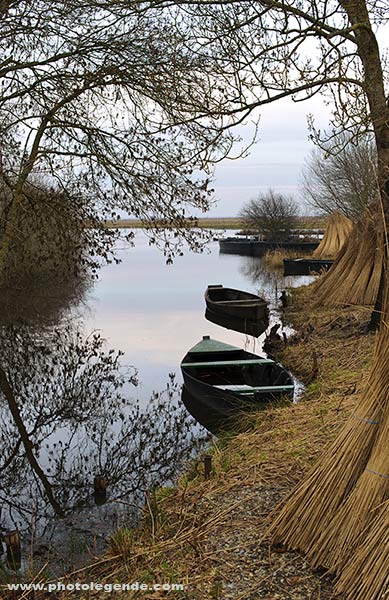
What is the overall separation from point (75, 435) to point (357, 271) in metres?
6.59

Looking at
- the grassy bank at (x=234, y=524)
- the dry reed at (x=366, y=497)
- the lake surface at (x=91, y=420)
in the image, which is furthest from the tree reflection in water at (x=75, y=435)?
the dry reed at (x=366, y=497)

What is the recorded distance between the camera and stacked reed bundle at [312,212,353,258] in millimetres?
22797

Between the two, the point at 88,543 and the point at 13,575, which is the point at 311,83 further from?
the point at 13,575

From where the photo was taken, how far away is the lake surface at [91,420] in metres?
5.72

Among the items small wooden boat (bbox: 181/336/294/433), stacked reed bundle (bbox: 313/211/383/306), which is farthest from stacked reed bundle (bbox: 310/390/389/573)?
stacked reed bundle (bbox: 313/211/383/306)

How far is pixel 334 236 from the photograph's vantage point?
2331 centimetres

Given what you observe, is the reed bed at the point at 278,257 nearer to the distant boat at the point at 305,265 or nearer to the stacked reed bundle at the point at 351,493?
the distant boat at the point at 305,265

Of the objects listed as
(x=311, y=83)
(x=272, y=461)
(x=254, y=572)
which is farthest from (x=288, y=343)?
(x=254, y=572)

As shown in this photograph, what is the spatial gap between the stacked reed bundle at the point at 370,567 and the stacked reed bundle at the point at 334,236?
20.3 metres

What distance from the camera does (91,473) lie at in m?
6.68

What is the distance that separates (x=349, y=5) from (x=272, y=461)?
17.8 feet

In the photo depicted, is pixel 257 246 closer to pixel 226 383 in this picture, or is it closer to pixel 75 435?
pixel 226 383

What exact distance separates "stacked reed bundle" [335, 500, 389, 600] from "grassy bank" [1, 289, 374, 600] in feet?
0.56

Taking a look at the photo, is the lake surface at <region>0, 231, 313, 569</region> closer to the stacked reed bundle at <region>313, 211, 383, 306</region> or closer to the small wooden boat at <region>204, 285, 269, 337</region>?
the small wooden boat at <region>204, 285, 269, 337</region>
